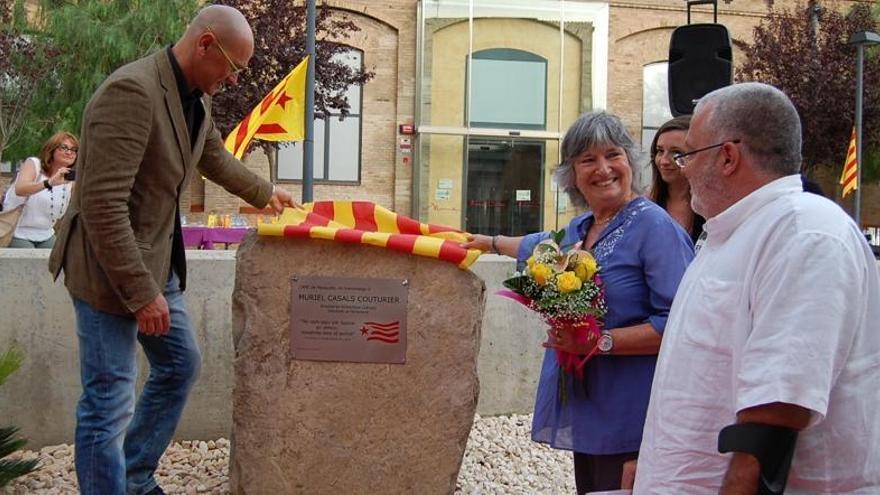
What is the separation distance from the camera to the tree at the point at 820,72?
2248 centimetres

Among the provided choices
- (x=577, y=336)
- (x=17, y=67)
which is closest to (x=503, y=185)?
(x=17, y=67)

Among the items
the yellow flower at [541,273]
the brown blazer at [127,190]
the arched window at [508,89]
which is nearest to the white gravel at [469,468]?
the brown blazer at [127,190]

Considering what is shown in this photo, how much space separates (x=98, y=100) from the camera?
319 cm

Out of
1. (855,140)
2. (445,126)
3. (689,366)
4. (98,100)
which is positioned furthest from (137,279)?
(445,126)

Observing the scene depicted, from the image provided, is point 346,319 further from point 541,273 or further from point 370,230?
point 541,273

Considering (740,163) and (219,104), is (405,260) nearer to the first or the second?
(740,163)

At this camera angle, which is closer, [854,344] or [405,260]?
[854,344]

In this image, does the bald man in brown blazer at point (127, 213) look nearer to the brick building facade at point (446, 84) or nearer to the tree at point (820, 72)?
the brick building facade at point (446, 84)

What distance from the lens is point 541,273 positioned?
284 cm

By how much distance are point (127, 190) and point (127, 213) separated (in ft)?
0.27

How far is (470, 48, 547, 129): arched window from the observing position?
22688 millimetres

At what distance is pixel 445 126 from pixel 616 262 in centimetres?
1986

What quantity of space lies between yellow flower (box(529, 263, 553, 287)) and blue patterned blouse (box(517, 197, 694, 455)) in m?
0.21

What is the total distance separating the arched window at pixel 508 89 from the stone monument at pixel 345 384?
19.1 metres
